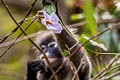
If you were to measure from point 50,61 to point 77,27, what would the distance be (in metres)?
1.53

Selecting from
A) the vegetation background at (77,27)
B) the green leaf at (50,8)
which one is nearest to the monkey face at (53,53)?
the vegetation background at (77,27)

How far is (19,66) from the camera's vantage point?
16.6 feet

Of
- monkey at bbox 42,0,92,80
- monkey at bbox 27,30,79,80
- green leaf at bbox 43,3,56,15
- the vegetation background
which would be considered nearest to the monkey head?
monkey at bbox 27,30,79,80

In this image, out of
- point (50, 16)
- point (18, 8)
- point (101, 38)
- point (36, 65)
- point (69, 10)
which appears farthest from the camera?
point (18, 8)

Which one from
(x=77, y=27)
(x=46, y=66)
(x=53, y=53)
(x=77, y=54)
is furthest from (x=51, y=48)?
(x=77, y=27)

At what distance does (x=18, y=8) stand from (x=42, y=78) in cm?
297

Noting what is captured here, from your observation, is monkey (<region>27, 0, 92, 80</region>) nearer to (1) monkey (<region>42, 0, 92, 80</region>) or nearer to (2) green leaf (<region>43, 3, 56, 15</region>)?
(1) monkey (<region>42, 0, 92, 80</region>)

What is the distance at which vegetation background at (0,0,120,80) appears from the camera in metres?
2.65

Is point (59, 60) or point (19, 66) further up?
point (59, 60)

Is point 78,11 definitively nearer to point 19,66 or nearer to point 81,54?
point 19,66

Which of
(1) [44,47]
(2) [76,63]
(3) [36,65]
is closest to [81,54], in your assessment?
(2) [76,63]

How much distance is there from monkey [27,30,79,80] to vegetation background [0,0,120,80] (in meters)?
0.14

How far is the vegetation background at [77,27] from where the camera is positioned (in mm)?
2652

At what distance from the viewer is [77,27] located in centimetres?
448
